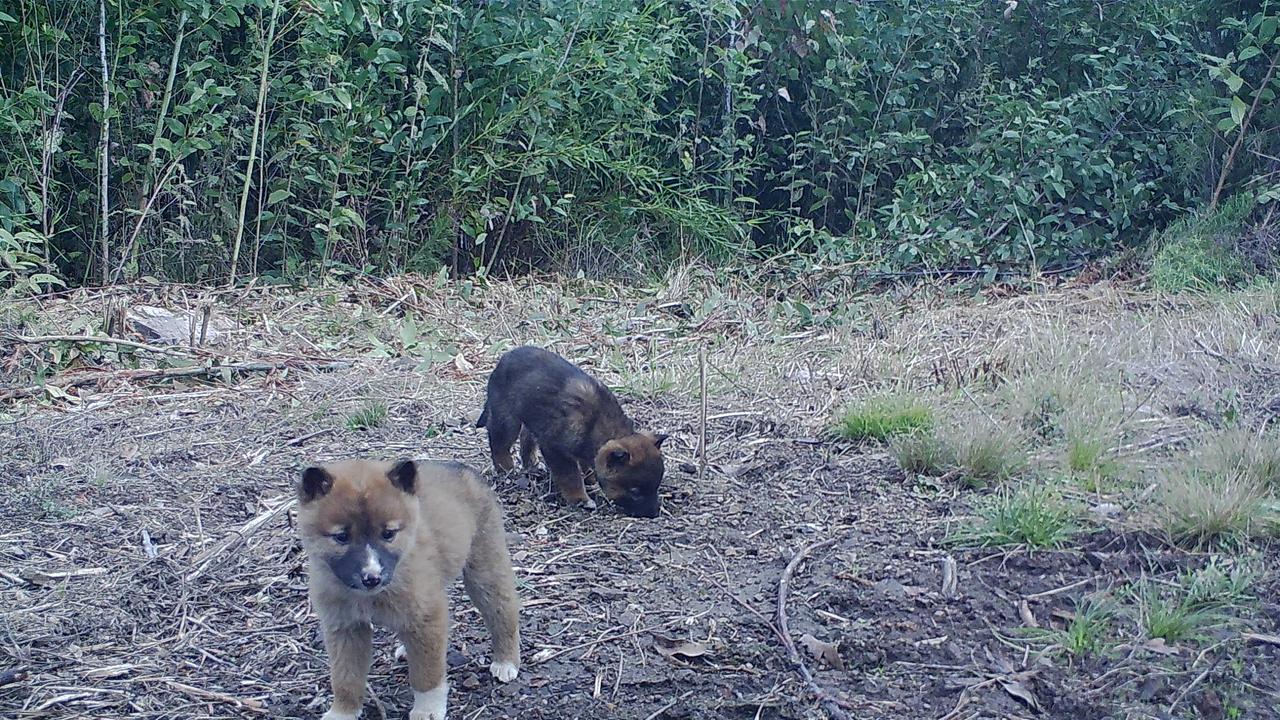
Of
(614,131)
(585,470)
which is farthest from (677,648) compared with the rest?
(614,131)

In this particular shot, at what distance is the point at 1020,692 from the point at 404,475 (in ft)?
6.66

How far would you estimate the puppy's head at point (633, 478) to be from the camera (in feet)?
17.8

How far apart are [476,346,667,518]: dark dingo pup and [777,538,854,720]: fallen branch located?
858 millimetres

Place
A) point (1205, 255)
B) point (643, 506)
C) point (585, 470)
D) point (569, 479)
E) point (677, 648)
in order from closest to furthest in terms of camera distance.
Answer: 1. point (677, 648)
2. point (643, 506)
3. point (569, 479)
4. point (585, 470)
5. point (1205, 255)

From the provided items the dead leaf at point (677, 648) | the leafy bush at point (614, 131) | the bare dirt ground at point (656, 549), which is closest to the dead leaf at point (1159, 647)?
the bare dirt ground at point (656, 549)

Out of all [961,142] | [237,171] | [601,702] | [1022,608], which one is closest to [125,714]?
[601,702]

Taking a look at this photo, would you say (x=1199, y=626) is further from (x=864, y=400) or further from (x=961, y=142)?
(x=961, y=142)

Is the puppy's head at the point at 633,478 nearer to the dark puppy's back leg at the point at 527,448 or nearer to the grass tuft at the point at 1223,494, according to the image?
the dark puppy's back leg at the point at 527,448

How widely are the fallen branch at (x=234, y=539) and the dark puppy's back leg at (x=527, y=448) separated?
1.20 meters

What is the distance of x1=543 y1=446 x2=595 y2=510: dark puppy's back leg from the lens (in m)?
5.65

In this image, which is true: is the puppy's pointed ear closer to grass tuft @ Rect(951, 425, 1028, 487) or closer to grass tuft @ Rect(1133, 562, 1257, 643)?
grass tuft @ Rect(951, 425, 1028, 487)

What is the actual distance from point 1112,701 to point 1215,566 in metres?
0.88

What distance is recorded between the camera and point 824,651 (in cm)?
405

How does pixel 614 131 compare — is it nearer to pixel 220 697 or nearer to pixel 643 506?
pixel 643 506
